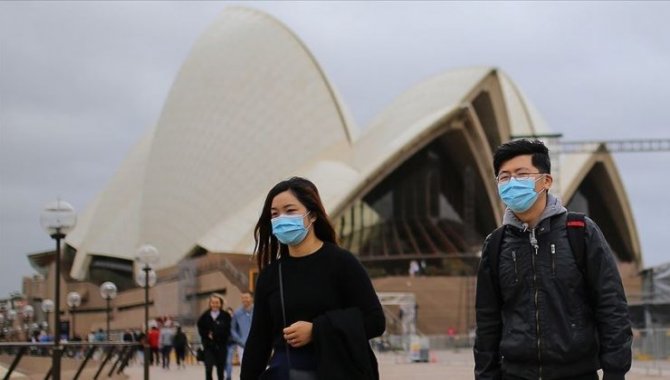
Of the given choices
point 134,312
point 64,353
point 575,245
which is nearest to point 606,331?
point 575,245

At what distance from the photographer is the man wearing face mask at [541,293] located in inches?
138

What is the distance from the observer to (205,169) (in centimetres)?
3934

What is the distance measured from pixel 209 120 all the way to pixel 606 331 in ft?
121

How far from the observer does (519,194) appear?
3656 mm

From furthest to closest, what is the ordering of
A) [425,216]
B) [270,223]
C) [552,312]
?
[425,216]
[270,223]
[552,312]

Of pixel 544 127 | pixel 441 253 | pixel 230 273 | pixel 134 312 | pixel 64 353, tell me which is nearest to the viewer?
pixel 64 353

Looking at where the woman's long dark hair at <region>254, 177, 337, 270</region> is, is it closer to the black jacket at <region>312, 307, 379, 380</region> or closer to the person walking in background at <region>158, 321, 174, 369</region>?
the black jacket at <region>312, 307, 379, 380</region>

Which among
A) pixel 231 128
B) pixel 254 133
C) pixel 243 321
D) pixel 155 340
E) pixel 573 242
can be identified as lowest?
pixel 155 340

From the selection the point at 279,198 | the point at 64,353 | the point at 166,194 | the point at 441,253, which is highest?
the point at 166,194

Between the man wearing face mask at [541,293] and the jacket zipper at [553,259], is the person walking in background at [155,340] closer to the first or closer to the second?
the man wearing face mask at [541,293]

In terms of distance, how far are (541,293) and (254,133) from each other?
118 ft

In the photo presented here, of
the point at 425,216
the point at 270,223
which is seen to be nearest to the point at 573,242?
the point at 270,223

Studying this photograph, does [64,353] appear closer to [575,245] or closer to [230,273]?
[575,245]

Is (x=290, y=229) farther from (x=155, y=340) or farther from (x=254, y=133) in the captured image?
(x=254, y=133)
